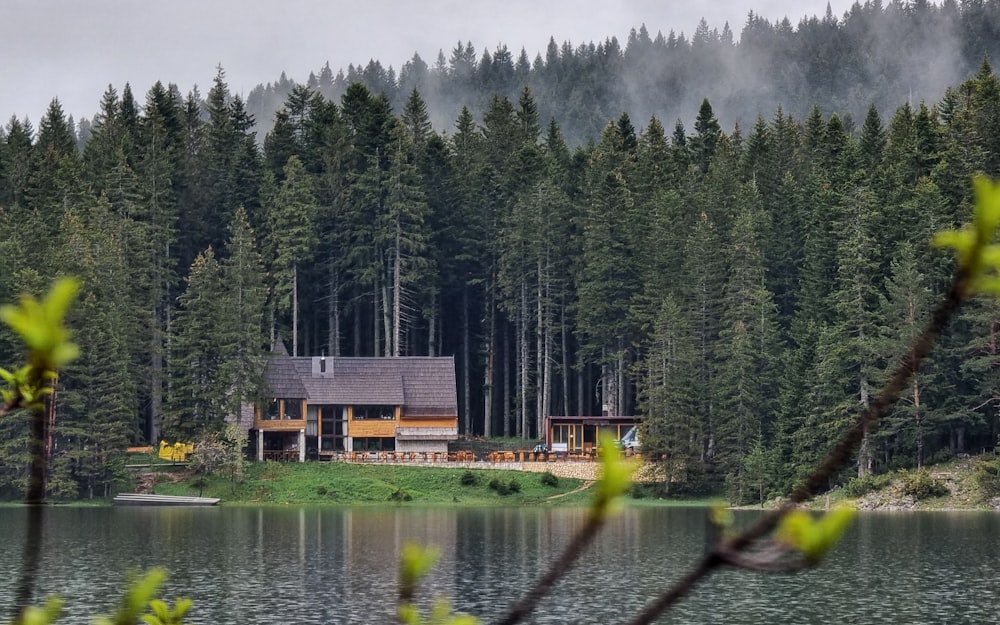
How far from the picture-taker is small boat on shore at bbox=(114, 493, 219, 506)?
6488cm

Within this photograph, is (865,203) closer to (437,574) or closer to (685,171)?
(685,171)

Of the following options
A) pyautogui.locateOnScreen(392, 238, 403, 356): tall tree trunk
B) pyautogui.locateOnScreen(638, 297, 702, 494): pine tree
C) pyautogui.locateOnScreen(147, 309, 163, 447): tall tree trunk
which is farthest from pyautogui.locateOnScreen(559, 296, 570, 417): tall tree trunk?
pyautogui.locateOnScreen(147, 309, 163, 447): tall tree trunk

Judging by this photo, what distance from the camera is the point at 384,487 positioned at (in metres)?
68.0

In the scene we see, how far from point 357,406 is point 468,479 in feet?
37.6

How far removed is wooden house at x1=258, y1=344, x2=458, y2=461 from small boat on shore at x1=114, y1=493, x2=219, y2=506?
31.9ft

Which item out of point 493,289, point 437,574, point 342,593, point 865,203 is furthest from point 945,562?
point 493,289

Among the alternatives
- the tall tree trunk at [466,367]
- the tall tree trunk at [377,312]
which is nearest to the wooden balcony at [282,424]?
the tall tree trunk at [377,312]

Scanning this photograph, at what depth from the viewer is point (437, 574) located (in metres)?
40.3

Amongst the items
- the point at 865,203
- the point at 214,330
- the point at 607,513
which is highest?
the point at 865,203

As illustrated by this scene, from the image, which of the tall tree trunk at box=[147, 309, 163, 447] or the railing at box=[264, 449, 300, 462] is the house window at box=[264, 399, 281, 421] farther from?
the tall tree trunk at box=[147, 309, 163, 447]

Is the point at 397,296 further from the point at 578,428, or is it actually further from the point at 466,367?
the point at 578,428

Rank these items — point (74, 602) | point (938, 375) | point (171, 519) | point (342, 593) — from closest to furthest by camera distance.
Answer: point (74, 602)
point (342, 593)
point (171, 519)
point (938, 375)

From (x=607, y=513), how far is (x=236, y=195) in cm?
8937

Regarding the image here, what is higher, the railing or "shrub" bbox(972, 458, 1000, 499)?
the railing
